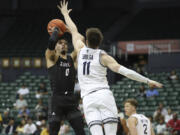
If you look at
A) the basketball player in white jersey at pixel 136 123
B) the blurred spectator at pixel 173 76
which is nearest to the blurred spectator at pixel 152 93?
the blurred spectator at pixel 173 76

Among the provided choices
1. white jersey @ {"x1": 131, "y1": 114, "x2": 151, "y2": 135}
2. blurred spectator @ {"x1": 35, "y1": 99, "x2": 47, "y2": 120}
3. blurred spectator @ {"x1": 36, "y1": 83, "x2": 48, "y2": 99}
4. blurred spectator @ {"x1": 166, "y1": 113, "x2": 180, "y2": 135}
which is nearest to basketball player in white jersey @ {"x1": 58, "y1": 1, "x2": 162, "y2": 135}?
white jersey @ {"x1": 131, "y1": 114, "x2": 151, "y2": 135}

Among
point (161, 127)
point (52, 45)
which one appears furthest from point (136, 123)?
point (161, 127)

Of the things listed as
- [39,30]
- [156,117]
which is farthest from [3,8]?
[156,117]

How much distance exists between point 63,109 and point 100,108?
6.11 ft

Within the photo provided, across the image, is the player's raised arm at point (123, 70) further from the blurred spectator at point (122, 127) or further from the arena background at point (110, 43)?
the arena background at point (110, 43)

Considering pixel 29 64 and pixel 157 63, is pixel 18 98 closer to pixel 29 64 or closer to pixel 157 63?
pixel 29 64

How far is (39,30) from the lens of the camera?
3262cm

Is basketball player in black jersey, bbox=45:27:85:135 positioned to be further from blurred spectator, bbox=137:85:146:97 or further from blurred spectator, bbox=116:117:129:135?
blurred spectator, bbox=137:85:146:97

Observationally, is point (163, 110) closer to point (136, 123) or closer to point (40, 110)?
point (40, 110)

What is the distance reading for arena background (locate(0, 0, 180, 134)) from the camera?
21.2 m

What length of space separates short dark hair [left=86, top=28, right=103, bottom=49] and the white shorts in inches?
26.4

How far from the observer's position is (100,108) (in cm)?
674

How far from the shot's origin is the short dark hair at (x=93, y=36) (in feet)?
22.0

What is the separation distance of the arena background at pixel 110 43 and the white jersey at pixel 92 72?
420 inches
